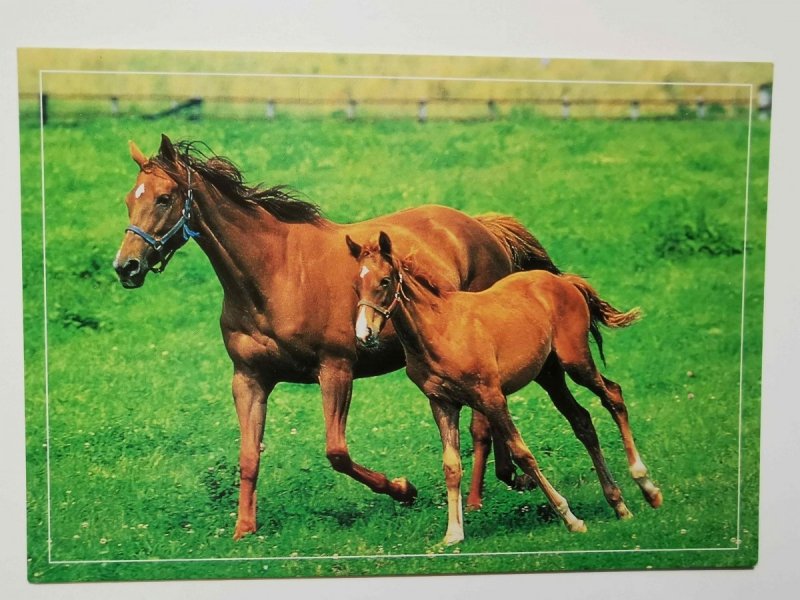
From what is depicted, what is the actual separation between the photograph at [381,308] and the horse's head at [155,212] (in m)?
0.01

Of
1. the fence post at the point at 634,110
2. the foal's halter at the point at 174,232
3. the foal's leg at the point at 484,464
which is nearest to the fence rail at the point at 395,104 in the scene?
the fence post at the point at 634,110

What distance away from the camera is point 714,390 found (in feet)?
14.9

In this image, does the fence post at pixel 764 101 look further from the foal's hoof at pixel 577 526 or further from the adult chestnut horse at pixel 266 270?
the foal's hoof at pixel 577 526

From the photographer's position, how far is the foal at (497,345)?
13.5 feet

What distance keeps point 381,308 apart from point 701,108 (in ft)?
5.22

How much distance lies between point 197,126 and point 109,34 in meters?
0.48

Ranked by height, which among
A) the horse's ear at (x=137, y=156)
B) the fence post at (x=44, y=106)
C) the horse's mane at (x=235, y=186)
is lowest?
the horse's mane at (x=235, y=186)

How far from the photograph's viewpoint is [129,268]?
13.7 feet

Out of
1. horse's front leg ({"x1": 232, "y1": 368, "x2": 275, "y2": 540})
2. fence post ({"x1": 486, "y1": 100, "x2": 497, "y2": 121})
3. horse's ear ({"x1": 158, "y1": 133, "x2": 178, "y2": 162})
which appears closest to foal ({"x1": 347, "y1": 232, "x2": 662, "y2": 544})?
horse's front leg ({"x1": 232, "y1": 368, "x2": 275, "y2": 540})

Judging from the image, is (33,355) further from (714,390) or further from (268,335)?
(714,390)

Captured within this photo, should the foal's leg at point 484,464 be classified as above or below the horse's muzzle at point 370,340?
below

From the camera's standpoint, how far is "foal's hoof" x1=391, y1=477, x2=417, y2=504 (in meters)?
4.34

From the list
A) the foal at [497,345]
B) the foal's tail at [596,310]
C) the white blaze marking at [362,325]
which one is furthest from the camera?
the foal's tail at [596,310]

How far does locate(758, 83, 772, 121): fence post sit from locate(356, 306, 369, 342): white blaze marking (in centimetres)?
185
